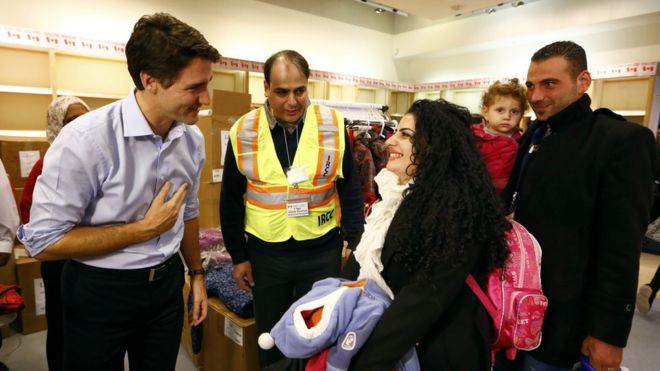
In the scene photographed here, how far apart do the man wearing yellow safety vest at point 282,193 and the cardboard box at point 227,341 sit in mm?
347

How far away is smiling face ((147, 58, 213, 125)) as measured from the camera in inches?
48.2

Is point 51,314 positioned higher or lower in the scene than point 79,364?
lower

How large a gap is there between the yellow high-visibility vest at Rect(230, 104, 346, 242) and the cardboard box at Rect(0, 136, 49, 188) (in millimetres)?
2280

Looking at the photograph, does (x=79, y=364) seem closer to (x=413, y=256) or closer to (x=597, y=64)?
(x=413, y=256)

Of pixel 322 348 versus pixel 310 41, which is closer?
pixel 322 348

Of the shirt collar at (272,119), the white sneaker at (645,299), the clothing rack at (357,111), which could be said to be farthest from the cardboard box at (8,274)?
the white sneaker at (645,299)

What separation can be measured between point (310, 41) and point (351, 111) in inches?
181

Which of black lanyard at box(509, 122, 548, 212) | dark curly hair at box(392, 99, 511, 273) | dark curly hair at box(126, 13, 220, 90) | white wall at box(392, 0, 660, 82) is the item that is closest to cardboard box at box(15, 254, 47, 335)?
dark curly hair at box(126, 13, 220, 90)

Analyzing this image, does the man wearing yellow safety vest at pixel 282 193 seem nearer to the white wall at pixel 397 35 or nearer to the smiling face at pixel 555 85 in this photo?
the smiling face at pixel 555 85

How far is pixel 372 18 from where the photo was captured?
30.0ft

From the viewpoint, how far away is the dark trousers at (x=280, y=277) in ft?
5.99

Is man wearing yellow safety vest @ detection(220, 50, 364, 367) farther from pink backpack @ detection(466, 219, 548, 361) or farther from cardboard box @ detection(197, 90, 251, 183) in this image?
cardboard box @ detection(197, 90, 251, 183)

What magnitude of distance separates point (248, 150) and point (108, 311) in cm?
91

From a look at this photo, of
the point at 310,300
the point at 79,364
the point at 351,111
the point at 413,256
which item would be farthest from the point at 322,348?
the point at 351,111
